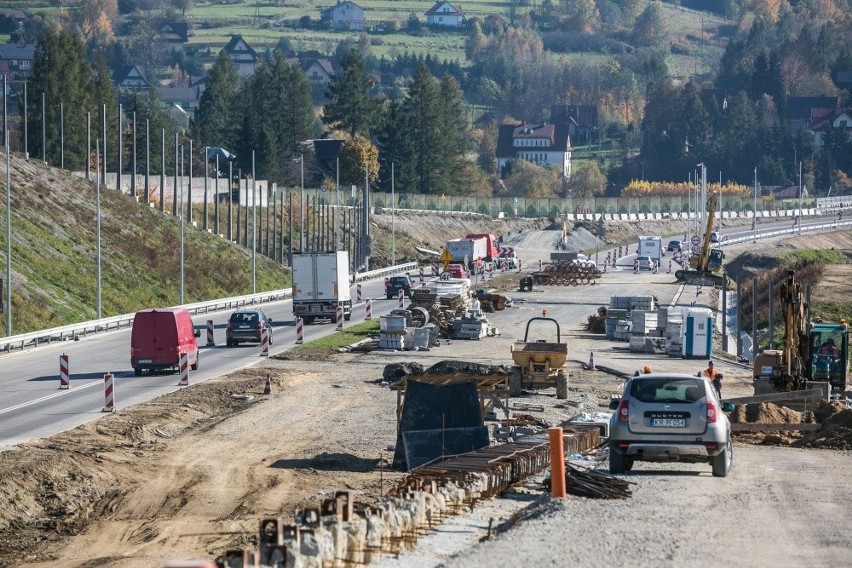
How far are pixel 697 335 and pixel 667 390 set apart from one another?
33.3 meters

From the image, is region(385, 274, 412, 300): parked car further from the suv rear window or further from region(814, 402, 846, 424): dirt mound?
the suv rear window

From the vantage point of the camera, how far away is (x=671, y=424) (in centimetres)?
2453

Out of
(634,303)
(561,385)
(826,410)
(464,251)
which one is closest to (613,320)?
(634,303)

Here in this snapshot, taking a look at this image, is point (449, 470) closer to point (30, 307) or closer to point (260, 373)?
point (260, 373)

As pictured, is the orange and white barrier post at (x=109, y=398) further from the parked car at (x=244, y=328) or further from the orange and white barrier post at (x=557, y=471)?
the parked car at (x=244, y=328)

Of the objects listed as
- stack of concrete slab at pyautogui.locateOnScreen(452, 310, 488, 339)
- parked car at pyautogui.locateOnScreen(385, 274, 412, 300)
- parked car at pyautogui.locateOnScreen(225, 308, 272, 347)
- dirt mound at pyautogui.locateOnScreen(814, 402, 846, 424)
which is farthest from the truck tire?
parked car at pyautogui.locateOnScreen(385, 274, 412, 300)

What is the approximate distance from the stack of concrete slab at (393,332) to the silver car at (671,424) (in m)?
32.8

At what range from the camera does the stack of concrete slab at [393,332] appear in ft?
189

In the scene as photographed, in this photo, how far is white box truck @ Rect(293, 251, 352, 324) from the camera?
6825cm

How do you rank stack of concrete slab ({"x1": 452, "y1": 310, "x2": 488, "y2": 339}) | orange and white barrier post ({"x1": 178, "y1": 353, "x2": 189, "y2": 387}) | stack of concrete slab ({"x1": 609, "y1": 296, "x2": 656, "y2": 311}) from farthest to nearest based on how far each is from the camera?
stack of concrete slab ({"x1": 609, "y1": 296, "x2": 656, "y2": 311}) < stack of concrete slab ({"x1": 452, "y1": 310, "x2": 488, "y2": 339}) < orange and white barrier post ({"x1": 178, "y1": 353, "x2": 189, "y2": 387})

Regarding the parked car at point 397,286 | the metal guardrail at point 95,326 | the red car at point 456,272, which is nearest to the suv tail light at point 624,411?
the metal guardrail at point 95,326

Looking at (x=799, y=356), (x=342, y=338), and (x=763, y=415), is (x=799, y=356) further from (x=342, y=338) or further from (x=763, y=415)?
(x=342, y=338)

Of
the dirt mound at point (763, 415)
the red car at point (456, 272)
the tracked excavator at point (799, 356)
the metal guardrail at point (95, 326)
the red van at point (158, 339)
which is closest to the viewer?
the dirt mound at point (763, 415)

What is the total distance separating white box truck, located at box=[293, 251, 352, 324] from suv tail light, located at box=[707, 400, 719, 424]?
44.2 metres
